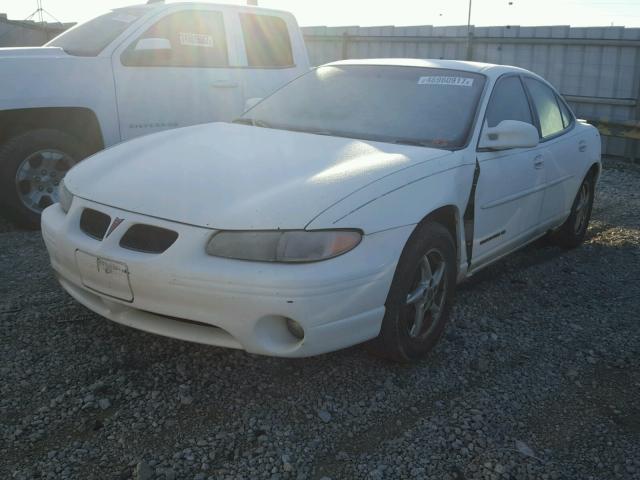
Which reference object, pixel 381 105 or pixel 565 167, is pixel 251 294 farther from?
pixel 565 167

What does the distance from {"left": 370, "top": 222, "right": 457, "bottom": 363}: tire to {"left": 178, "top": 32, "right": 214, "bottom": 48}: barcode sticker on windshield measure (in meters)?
3.90


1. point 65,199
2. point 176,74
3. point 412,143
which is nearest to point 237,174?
point 65,199

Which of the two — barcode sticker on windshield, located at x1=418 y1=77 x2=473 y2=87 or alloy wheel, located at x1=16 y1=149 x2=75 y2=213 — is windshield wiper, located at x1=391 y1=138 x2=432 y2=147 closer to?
barcode sticker on windshield, located at x1=418 y1=77 x2=473 y2=87

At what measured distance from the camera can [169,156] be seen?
12.5 feet

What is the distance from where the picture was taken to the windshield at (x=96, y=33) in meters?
6.23

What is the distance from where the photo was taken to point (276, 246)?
3.06 m

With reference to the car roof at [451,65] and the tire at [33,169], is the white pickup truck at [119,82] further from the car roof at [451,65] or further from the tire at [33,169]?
the car roof at [451,65]

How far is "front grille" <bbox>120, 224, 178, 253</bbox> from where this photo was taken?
3191 mm

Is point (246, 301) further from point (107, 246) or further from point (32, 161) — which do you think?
point (32, 161)

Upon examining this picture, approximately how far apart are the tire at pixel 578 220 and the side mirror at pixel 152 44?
3.66 meters

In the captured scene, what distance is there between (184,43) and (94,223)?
143 inches

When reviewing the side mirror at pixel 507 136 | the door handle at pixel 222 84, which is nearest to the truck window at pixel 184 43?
the door handle at pixel 222 84

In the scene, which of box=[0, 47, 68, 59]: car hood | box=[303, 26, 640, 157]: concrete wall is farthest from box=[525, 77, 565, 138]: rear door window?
box=[303, 26, 640, 157]: concrete wall

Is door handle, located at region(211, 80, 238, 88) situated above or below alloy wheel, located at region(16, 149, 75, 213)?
above
